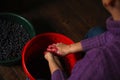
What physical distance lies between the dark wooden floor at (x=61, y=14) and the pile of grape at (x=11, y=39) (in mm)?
160

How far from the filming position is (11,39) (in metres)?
1.29

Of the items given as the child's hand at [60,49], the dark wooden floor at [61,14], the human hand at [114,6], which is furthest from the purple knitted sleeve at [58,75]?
the dark wooden floor at [61,14]

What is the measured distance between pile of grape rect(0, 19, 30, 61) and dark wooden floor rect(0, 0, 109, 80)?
16 cm

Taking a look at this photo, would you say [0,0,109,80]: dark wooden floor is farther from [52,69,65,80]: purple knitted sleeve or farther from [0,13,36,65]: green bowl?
[52,69,65,80]: purple knitted sleeve

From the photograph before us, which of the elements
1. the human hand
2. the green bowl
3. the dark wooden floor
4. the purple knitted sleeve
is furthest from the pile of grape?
the human hand

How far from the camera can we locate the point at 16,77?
129 cm

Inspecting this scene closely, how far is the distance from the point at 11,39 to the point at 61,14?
1.20 ft

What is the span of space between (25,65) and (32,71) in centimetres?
12

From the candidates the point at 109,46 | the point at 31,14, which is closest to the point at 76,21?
the point at 31,14

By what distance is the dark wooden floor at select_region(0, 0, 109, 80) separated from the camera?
1.47 m

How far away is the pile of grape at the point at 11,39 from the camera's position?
4.09 ft

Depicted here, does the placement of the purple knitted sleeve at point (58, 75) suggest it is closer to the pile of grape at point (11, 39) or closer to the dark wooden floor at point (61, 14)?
the pile of grape at point (11, 39)

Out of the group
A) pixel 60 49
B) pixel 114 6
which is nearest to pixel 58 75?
pixel 60 49

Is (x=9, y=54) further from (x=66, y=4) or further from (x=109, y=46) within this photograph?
(x=109, y=46)
